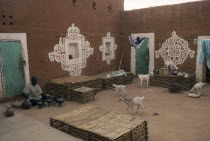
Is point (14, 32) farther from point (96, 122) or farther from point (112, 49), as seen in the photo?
point (112, 49)

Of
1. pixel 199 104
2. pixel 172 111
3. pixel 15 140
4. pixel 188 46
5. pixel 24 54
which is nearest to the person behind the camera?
pixel 15 140

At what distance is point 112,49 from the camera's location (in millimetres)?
11930

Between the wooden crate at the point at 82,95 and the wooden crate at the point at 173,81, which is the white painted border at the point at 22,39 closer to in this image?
the wooden crate at the point at 82,95

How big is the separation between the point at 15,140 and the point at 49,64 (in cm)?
496

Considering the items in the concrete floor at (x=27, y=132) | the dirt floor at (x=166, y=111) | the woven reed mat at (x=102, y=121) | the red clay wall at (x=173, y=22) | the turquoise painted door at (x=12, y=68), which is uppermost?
the red clay wall at (x=173, y=22)

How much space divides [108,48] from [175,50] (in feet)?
12.7

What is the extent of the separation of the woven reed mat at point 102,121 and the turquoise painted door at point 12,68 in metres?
3.49

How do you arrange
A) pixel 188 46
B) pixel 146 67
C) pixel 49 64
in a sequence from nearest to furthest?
A: pixel 49 64
pixel 188 46
pixel 146 67

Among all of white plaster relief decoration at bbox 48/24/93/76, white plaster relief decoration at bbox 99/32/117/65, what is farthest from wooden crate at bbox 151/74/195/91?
white plaster relief decoration at bbox 48/24/93/76

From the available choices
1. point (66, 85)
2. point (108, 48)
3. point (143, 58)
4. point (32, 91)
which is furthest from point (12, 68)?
→ point (143, 58)

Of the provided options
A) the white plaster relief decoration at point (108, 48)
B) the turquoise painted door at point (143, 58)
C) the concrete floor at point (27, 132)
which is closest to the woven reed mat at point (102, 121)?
the concrete floor at point (27, 132)

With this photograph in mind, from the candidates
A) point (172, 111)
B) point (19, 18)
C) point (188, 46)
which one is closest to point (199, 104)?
point (172, 111)

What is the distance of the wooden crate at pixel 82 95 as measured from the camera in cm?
732

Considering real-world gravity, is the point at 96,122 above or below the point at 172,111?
above
